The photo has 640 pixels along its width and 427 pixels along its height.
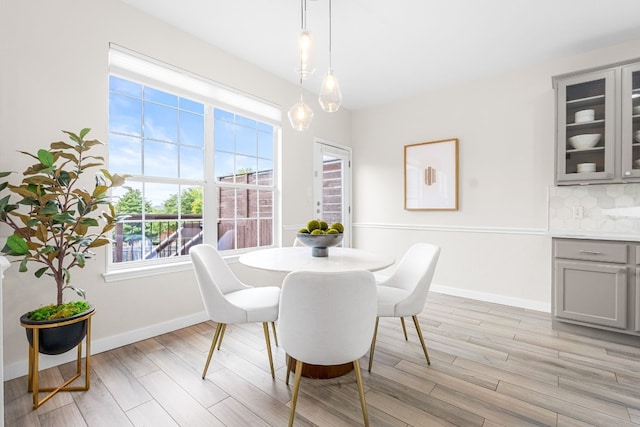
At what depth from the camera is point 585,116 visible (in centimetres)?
280

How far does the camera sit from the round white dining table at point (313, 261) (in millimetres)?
1766

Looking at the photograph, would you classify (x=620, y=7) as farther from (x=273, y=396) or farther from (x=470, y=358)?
(x=273, y=396)

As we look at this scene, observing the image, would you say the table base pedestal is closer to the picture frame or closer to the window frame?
the window frame

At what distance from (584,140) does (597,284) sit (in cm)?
131

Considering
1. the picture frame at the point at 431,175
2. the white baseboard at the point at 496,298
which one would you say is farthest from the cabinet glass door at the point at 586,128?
the white baseboard at the point at 496,298

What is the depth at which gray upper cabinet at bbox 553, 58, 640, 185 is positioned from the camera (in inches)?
102

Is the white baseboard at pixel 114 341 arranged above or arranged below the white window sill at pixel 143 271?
below

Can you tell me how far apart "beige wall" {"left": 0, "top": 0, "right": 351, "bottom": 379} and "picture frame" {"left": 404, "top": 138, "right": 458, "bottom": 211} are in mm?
2629

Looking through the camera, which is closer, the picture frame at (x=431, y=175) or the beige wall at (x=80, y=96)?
the beige wall at (x=80, y=96)

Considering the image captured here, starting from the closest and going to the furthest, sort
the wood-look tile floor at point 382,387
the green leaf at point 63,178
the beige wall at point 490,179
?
the wood-look tile floor at point 382,387 < the green leaf at point 63,178 < the beige wall at point 490,179

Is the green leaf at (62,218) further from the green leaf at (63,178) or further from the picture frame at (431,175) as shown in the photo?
the picture frame at (431,175)

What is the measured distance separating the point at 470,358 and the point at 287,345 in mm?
1551

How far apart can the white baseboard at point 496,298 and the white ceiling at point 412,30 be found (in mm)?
2634

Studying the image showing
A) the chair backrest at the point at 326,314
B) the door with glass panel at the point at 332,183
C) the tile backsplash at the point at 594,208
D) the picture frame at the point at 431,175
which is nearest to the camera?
the chair backrest at the point at 326,314
